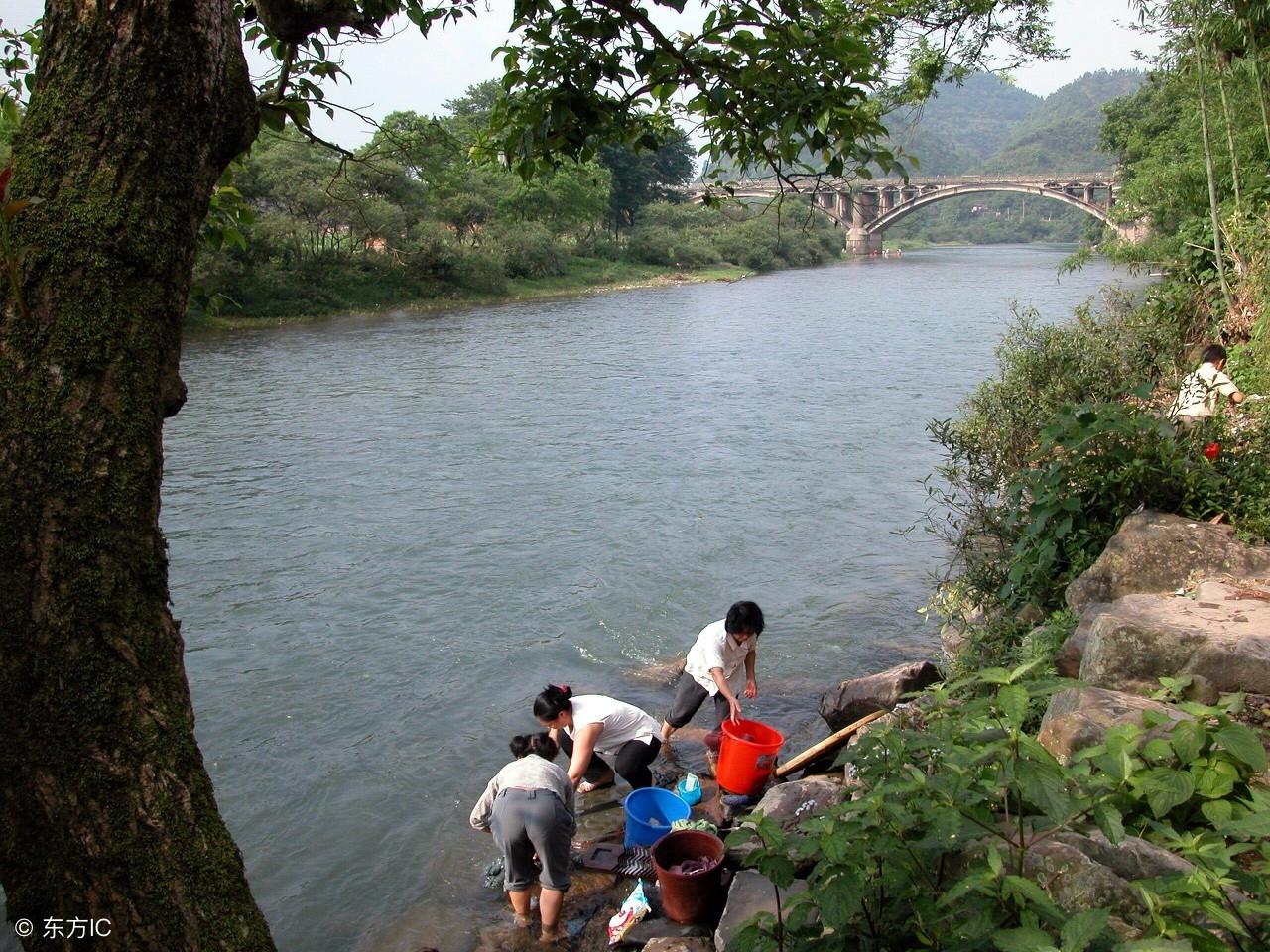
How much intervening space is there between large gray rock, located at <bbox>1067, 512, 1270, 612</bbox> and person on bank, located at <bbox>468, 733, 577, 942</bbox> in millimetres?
2941

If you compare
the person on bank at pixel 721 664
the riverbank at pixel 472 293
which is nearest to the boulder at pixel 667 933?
the person on bank at pixel 721 664

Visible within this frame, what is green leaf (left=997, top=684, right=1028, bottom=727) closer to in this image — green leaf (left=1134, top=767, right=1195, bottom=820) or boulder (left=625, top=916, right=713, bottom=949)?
green leaf (left=1134, top=767, right=1195, bottom=820)

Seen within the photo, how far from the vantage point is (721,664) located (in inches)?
244

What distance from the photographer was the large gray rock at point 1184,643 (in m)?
4.05

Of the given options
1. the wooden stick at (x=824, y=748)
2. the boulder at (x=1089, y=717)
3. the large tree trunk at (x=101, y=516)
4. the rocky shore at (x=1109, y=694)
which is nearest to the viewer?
the large tree trunk at (x=101, y=516)

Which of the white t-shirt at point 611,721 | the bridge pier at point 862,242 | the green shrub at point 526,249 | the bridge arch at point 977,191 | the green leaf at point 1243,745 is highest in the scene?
the bridge arch at point 977,191

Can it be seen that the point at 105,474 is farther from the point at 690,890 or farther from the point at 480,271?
the point at 480,271

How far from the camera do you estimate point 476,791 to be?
6.57 metres

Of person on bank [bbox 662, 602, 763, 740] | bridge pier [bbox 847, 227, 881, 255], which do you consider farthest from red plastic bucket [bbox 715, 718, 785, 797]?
bridge pier [bbox 847, 227, 881, 255]

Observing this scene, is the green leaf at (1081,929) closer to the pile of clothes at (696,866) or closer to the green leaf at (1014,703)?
the green leaf at (1014,703)

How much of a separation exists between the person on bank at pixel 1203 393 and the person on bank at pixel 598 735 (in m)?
3.79

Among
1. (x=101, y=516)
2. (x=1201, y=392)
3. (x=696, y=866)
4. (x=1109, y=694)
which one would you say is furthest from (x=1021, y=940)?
(x=1201, y=392)

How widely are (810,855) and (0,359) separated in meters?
2.22

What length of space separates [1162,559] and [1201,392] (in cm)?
206
